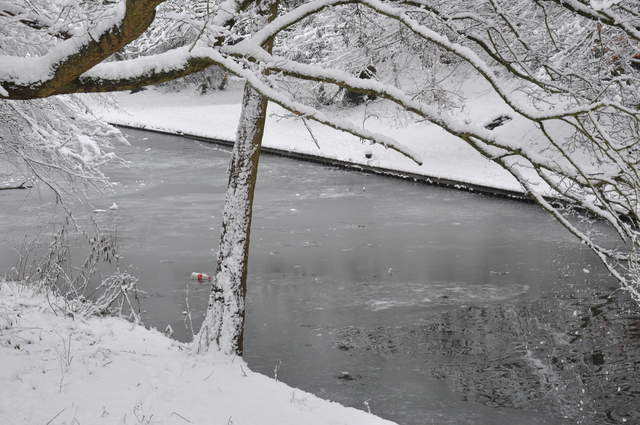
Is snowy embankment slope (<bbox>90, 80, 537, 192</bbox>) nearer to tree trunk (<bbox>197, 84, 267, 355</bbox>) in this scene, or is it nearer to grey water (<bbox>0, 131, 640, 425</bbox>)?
grey water (<bbox>0, 131, 640, 425</bbox>)

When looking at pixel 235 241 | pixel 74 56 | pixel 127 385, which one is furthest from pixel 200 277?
pixel 74 56

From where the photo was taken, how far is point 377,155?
2922cm

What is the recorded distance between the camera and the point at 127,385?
24.8ft

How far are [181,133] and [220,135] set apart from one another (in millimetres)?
3042

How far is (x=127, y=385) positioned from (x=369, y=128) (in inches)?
963

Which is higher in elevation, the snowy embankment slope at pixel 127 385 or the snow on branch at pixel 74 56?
the snow on branch at pixel 74 56

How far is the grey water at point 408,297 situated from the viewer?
938 centimetres

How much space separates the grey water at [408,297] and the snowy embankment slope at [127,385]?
0.57m

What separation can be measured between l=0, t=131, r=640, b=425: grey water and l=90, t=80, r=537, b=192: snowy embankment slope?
2.32 metres

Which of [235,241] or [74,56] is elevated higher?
[74,56]

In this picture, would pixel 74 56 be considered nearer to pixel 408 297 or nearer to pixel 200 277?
pixel 408 297

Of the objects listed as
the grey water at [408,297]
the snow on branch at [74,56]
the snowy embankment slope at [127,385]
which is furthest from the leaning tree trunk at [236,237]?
the snow on branch at [74,56]

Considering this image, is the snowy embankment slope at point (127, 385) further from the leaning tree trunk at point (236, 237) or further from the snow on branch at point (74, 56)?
the snow on branch at point (74, 56)

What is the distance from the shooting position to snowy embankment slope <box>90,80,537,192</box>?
25484mm
